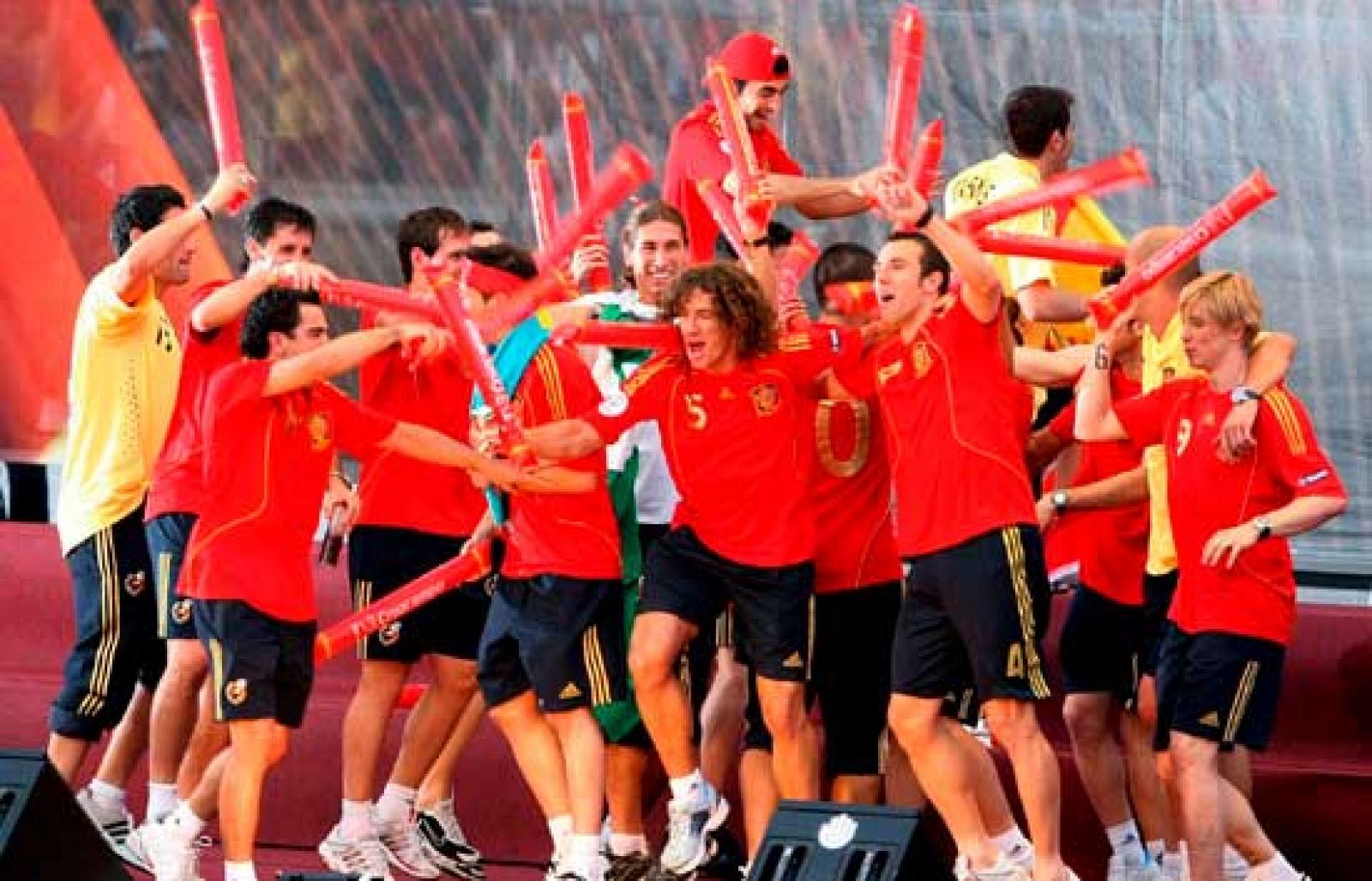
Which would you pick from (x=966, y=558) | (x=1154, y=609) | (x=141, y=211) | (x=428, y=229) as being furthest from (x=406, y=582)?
(x=1154, y=609)

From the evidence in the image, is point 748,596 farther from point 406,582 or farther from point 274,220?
point 274,220

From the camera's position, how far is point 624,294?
8328 millimetres

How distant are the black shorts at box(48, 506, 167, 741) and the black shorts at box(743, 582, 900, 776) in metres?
1.82

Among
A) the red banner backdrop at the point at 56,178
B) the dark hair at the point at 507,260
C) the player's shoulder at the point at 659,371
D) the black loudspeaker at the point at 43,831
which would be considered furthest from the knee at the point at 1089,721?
the red banner backdrop at the point at 56,178

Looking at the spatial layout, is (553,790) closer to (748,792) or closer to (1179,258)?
(748,792)

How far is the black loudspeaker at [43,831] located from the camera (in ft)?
21.4

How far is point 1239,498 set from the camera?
7555mm

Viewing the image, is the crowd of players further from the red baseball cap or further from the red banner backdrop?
the red banner backdrop

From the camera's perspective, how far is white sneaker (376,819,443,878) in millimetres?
8500

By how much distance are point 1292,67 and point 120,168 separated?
3842 mm

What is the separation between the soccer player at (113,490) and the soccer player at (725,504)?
4.24ft

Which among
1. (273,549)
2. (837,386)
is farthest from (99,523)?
(837,386)

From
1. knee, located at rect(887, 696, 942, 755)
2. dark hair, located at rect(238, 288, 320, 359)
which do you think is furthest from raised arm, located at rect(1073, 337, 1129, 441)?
dark hair, located at rect(238, 288, 320, 359)

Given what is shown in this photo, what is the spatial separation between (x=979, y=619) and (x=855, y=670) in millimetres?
625
